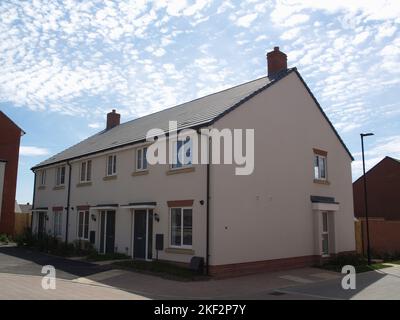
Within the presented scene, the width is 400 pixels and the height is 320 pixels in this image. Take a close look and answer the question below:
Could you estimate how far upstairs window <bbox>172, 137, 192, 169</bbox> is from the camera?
16500 millimetres

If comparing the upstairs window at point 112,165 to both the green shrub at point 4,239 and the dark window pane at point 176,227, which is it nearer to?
the dark window pane at point 176,227

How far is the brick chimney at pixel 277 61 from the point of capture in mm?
20641

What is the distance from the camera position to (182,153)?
16.8 meters

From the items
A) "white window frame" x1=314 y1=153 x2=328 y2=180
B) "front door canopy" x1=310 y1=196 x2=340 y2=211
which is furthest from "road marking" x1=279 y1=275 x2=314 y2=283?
"white window frame" x1=314 y1=153 x2=328 y2=180

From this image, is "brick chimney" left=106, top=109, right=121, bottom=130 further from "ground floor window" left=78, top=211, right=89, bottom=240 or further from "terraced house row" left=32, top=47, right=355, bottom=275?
"ground floor window" left=78, top=211, right=89, bottom=240

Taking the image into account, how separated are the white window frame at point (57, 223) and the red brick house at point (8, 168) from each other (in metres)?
7.33

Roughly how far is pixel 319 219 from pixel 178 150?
7372 millimetres

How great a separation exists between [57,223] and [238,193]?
1493cm

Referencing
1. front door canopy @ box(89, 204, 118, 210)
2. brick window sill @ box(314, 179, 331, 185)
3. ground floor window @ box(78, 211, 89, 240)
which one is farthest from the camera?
ground floor window @ box(78, 211, 89, 240)

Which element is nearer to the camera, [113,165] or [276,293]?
[276,293]

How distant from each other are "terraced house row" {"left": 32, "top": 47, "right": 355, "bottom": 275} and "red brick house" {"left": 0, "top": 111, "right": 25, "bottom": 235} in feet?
34.4

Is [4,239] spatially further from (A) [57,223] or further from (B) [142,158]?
(B) [142,158]

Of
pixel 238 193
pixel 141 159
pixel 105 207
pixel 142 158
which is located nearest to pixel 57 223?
pixel 105 207

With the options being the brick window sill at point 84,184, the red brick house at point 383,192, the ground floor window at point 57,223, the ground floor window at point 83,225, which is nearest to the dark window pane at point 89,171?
the brick window sill at point 84,184
